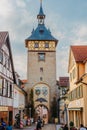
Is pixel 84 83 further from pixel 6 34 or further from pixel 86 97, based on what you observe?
pixel 6 34

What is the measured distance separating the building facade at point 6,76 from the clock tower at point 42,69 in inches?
1082

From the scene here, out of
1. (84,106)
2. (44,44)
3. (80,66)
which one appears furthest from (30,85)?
(84,106)

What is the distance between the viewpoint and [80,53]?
3622 cm

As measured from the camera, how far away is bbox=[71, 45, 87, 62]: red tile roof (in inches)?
1371

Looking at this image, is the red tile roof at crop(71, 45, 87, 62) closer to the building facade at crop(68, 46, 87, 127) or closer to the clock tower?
the building facade at crop(68, 46, 87, 127)

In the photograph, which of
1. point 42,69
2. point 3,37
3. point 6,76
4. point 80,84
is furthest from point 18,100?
point 42,69

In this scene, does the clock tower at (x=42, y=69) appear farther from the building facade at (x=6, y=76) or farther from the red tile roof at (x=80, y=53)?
the red tile roof at (x=80, y=53)

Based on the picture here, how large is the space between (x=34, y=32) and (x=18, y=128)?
3874 cm

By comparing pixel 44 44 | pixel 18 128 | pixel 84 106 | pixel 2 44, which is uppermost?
pixel 44 44

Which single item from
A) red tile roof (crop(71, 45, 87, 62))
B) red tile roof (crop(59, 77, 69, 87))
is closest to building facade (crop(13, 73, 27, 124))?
red tile roof (crop(71, 45, 87, 62))

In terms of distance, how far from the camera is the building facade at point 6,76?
105 ft

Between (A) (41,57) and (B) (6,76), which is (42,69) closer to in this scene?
(A) (41,57)

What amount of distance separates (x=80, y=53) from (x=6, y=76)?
9831 millimetres

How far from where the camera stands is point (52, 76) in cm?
6800
